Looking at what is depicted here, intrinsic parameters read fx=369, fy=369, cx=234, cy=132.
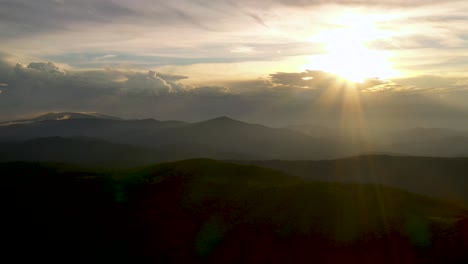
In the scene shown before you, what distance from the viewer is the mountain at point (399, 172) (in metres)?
113

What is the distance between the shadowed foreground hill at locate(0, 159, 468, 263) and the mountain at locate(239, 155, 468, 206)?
76579 mm

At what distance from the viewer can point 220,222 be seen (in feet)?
116

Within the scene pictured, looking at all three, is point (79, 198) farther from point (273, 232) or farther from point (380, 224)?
point (380, 224)

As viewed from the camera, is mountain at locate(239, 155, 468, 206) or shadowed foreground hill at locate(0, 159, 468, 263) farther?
mountain at locate(239, 155, 468, 206)

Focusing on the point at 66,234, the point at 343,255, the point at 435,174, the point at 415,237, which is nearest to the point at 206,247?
the point at 343,255

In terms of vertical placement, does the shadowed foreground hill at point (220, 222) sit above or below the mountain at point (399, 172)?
above

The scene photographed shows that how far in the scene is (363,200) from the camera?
41.2 metres

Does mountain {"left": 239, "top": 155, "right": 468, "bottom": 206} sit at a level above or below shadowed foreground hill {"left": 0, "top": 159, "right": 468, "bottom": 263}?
below

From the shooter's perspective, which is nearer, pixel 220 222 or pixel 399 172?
pixel 220 222

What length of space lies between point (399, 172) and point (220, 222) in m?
118

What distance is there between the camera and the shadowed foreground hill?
3011 centimetres

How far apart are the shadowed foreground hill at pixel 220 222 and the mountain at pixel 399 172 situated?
251 ft

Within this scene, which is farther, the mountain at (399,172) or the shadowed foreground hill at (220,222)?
the mountain at (399,172)

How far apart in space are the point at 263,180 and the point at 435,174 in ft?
319
